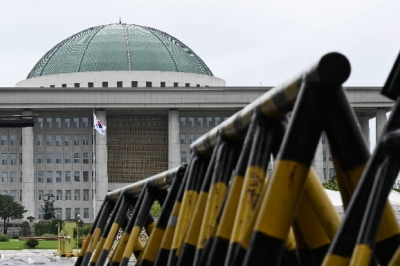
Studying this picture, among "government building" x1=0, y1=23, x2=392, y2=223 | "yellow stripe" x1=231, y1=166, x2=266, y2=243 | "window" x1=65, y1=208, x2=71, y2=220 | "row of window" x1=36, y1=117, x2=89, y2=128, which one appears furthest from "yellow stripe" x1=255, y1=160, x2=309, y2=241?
"window" x1=65, y1=208, x2=71, y2=220

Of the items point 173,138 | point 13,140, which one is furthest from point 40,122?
point 173,138

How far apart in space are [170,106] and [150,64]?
17816 millimetres

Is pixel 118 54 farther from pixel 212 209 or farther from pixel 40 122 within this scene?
pixel 212 209

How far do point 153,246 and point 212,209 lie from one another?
333 cm

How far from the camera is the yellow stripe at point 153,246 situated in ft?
35.6

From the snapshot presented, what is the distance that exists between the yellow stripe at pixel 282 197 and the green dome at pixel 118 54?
155285mm

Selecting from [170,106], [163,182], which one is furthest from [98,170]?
[163,182]

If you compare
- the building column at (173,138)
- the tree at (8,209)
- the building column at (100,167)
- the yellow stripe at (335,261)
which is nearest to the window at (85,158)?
the building column at (100,167)

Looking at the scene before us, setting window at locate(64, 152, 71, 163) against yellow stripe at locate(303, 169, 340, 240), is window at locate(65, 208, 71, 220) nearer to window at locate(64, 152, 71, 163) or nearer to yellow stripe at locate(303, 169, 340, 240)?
window at locate(64, 152, 71, 163)

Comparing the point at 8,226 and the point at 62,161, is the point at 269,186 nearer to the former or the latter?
the point at 8,226

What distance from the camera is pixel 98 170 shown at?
482 ft

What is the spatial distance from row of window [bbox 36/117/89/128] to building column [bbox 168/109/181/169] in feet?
45.2

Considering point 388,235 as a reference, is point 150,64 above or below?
above

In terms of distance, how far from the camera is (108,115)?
153 meters
